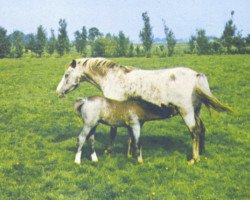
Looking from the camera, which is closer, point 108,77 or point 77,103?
point 77,103

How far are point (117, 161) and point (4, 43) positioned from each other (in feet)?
184

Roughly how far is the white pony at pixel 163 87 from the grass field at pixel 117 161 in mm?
982

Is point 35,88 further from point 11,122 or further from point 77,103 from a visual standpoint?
point 77,103

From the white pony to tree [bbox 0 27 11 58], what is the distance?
54.4m

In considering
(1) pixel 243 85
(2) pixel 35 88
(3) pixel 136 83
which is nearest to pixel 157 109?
(3) pixel 136 83

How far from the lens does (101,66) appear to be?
1091cm

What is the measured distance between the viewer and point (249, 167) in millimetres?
9891

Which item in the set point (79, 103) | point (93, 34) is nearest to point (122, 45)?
point (93, 34)

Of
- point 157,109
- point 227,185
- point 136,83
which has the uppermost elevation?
point 136,83

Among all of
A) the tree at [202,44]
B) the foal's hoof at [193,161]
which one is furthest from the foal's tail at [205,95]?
the tree at [202,44]

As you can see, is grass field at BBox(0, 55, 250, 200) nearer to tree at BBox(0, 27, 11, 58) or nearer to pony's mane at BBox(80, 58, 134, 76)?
pony's mane at BBox(80, 58, 134, 76)

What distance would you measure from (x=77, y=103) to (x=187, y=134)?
5.04 metres

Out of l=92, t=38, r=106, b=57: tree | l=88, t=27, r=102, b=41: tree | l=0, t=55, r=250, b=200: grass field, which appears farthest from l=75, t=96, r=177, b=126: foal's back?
l=88, t=27, r=102, b=41: tree

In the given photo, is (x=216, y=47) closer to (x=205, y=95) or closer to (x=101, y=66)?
(x=101, y=66)
